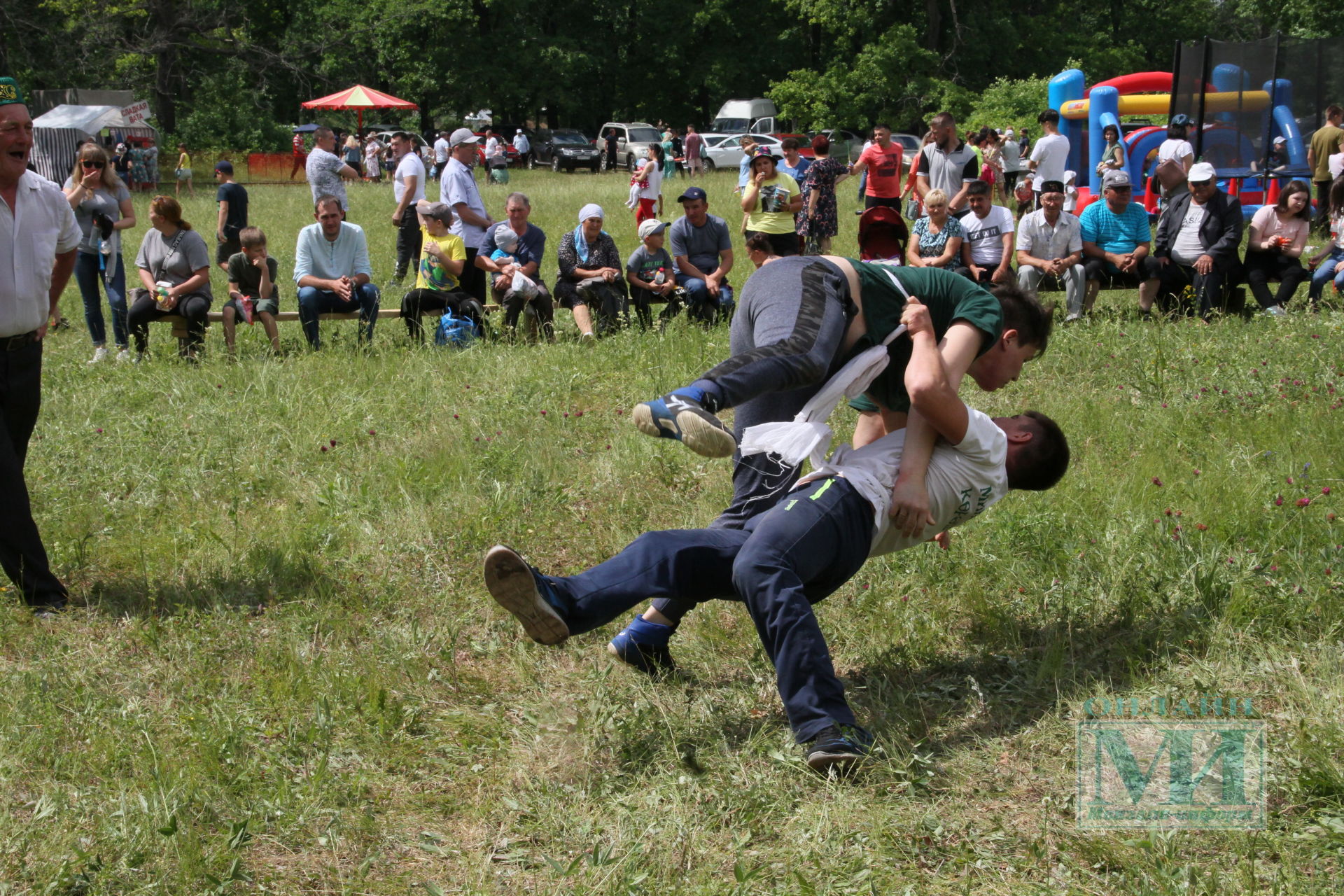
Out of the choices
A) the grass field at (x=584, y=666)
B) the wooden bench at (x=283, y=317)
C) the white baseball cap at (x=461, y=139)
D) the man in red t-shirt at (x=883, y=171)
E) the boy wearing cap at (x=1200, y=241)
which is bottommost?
the grass field at (x=584, y=666)

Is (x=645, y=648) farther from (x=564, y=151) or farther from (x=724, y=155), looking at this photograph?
(x=564, y=151)

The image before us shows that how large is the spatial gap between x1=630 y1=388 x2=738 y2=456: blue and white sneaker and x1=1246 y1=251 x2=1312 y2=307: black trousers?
8263 mm

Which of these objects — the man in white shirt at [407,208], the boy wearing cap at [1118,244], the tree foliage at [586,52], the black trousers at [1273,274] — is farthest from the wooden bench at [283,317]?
the tree foliage at [586,52]

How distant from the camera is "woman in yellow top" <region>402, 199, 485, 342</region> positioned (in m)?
9.59

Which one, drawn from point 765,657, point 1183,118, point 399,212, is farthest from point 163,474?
point 1183,118

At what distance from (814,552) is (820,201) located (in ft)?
33.5

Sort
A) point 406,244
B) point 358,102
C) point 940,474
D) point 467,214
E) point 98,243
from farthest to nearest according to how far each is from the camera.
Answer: point 358,102
point 406,244
point 467,214
point 98,243
point 940,474

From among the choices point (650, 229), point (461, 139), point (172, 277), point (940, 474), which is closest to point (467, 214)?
point (461, 139)

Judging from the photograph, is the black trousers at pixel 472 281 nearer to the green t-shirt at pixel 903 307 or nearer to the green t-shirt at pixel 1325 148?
the green t-shirt at pixel 903 307

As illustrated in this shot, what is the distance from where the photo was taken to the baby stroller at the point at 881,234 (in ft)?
34.9

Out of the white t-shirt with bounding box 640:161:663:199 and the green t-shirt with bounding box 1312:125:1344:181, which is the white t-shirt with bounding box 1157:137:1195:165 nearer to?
the green t-shirt with bounding box 1312:125:1344:181

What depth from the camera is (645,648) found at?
159 inches

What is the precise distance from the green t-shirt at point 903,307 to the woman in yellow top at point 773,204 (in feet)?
23.2

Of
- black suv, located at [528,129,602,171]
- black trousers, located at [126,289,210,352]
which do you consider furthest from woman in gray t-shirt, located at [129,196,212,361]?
black suv, located at [528,129,602,171]
